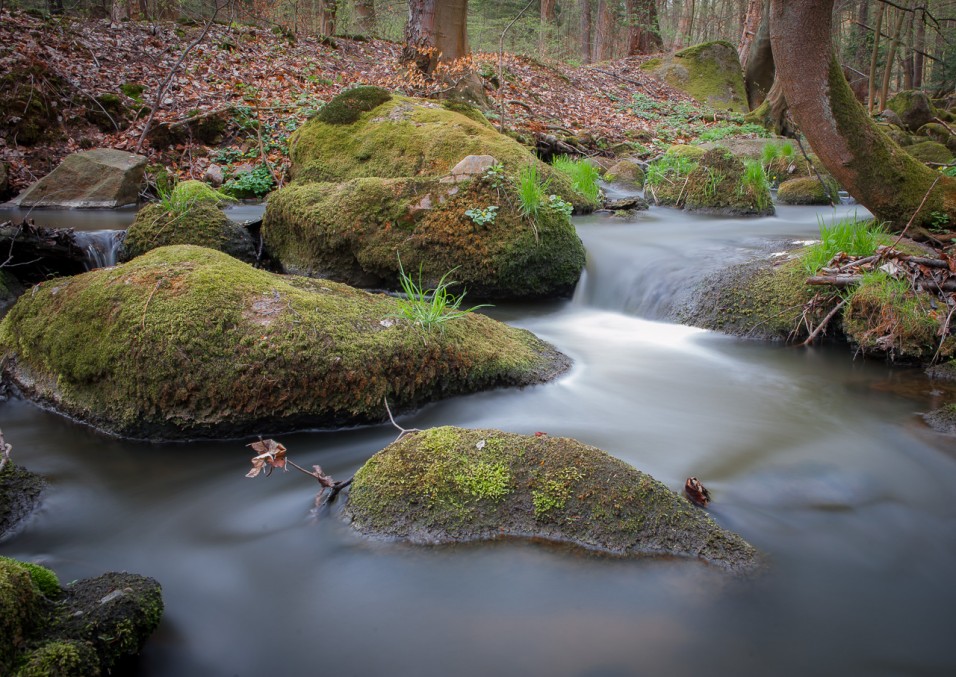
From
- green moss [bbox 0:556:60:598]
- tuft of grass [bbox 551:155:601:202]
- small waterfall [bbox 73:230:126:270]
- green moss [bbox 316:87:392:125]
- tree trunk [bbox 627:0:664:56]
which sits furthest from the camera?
tree trunk [bbox 627:0:664:56]

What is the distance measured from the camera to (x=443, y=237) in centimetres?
580

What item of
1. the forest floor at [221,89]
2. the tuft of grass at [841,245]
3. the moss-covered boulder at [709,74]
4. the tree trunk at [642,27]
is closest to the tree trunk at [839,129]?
the tuft of grass at [841,245]

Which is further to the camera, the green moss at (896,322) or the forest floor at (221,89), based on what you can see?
the forest floor at (221,89)

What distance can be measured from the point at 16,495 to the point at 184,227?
3.76m

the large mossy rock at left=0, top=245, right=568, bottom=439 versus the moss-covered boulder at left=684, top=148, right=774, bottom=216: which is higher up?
the moss-covered boulder at left=684, top=148, right=774, bottom=216

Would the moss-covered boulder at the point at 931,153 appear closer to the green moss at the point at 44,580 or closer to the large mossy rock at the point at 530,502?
the large mossy rock at the point at 530,502

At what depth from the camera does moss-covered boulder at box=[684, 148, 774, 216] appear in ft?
30.5

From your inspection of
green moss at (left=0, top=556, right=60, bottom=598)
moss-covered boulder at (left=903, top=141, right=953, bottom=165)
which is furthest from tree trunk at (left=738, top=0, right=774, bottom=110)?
green moss at (left=0, top=556, right=60, bottom=598)

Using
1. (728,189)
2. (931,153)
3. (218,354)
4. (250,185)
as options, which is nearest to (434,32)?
(250,185)

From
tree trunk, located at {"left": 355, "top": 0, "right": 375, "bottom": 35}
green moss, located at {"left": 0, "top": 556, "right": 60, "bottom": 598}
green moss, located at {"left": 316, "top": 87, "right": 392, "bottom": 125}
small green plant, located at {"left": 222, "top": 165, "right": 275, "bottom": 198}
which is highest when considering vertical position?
tree trunk, located at {"left": 355, "top": 0, "right": 375, "bottom": 35}

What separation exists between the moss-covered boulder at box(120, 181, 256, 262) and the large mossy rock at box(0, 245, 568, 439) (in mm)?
2073

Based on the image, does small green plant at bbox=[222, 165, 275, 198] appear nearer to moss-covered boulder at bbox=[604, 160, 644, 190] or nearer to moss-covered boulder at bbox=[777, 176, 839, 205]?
moss-covered boulder at bbox=[604, 160, 644, 190]

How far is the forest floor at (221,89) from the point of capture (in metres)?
10.9

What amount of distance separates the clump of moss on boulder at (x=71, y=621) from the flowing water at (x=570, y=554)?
0.21 meters
